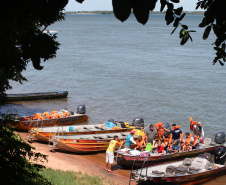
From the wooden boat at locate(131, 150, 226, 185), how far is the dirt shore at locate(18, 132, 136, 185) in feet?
3.94

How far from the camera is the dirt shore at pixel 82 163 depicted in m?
15.1

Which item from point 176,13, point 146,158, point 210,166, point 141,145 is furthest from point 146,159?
point 176,13

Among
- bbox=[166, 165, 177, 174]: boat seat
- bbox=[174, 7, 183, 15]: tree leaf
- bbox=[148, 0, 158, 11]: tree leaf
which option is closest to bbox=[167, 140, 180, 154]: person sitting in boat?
bbox=[166, 165, 177, 174]: boat seat

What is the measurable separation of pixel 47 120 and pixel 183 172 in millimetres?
9500

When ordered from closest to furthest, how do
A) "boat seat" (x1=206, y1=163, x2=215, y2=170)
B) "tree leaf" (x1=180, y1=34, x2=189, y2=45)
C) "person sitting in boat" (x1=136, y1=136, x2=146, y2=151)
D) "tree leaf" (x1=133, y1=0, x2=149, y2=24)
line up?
"tree leaf" (x1=133, y1=0, x2=149, y2=24)
"tree leaf" (x1=180, y1=34, x2=189, y2=45)
"boat seat" (x1=206, y1=163, x2=215, y2=170)
"person sitting in boat" (x1=136, y1=136, x2=146, y2=151)

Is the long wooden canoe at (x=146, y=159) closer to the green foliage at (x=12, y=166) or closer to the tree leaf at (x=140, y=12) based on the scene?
the green foliage at (x=12, y=166)

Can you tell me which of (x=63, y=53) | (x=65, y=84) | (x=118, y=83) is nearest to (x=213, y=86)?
(x=118, y=83)

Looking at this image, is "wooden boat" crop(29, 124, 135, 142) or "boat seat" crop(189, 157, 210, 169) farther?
"wooden boat" crop(29, 124, 135, 142)

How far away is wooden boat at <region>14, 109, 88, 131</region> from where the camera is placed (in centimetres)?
2089

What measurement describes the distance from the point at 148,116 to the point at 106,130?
321 inches

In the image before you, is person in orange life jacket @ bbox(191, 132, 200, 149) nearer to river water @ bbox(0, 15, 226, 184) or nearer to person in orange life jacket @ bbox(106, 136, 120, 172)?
person in orange life jacket @ bbox(106, 136, 120, 172)

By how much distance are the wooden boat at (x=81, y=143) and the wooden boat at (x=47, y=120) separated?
10.8 ft

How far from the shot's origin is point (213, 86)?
35.4m

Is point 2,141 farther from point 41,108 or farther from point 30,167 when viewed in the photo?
point 41,108
